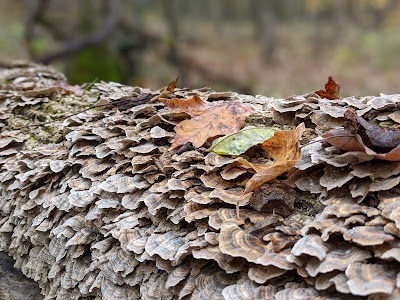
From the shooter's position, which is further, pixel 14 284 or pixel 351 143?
pixel 14 284

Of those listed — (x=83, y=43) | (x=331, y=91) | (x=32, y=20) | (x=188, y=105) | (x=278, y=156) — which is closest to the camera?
(x=278, y=156)

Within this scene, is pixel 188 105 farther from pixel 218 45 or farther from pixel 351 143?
pixel 218 45

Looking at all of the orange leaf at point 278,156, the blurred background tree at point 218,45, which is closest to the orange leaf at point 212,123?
the orange leaf at point 278,156

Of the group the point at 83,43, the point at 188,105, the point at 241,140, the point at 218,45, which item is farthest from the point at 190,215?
the point at 218,45

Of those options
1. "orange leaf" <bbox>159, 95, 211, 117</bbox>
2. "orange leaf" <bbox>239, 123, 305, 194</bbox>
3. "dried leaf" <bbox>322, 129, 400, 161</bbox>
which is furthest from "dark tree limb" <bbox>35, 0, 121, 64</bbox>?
"dried leaf" <bbox>322, 129, 400, 161</bbox>

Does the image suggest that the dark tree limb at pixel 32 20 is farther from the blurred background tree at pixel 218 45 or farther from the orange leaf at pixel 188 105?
the orange leaf at pixel 188 105

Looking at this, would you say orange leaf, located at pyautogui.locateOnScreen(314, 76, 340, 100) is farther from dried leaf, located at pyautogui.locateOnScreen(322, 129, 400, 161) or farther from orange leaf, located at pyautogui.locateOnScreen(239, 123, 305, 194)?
dried leaf, located at pyautogui.locateOnScreen(322, 129, 400, 161)
